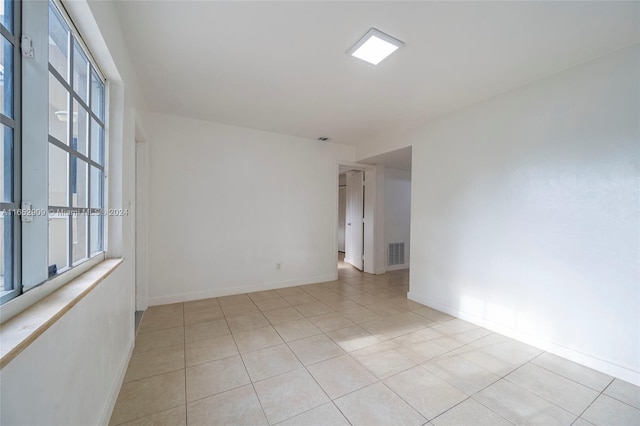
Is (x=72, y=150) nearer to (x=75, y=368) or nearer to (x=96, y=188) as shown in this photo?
(x=96, y=188)

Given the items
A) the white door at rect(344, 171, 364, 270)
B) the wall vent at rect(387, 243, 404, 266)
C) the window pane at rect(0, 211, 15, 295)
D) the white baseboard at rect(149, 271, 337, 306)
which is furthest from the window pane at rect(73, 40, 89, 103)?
the wall vent at rect(387, 243, 404, 266)

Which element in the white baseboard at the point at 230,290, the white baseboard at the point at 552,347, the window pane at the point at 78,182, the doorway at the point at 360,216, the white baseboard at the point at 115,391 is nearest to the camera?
the window pane at the point at 78,182

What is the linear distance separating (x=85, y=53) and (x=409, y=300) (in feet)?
13.7

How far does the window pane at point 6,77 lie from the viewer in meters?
0.83

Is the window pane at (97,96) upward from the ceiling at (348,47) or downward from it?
downward

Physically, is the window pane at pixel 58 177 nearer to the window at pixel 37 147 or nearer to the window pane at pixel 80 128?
the window at pixel 37 147

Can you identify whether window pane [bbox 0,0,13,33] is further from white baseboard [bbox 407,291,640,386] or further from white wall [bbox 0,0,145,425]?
white baseboard [bbox 407,291,640,386]

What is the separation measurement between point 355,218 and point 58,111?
5.03 m

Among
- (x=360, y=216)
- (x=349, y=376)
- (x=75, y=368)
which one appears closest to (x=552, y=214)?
(x=349, y=376)

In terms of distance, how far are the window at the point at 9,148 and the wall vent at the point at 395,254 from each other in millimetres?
5434

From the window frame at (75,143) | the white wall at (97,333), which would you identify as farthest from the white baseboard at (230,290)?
the window frame at (75,143)

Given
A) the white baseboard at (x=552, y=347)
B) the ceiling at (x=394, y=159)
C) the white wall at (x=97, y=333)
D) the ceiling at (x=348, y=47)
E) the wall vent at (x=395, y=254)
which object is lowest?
the white baseboard at (x=552, y=347)

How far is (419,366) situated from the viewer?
2121 mm

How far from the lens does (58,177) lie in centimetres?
124
